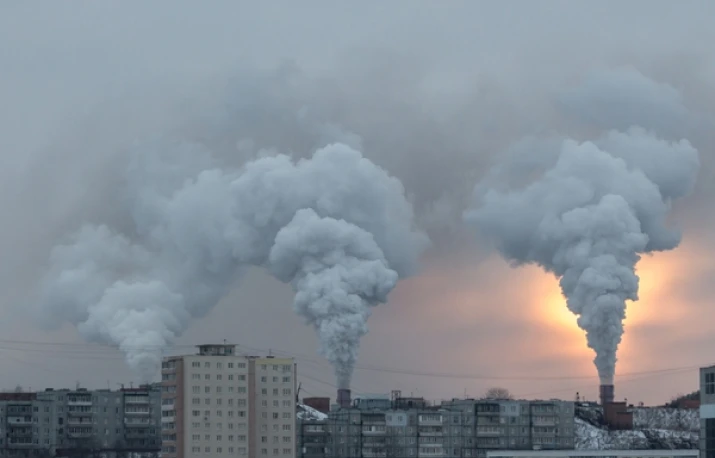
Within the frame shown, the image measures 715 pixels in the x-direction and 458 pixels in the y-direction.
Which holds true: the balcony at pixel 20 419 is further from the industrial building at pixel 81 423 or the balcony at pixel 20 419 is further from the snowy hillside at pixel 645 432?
the snowy hillside at pixel 645 432

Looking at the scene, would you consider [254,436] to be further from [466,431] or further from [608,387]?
[608,387]

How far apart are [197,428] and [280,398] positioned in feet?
30.1

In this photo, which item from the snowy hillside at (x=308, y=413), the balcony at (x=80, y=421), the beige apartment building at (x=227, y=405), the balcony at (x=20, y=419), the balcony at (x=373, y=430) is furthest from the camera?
the balcony at (x=80, y=421)

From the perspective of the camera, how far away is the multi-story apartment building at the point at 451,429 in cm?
15575

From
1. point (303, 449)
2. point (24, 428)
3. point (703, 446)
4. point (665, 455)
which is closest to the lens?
point (703, 446)

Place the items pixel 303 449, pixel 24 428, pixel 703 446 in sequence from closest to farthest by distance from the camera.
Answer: pixel 703 446, pixel 303 449, pixel 24 428

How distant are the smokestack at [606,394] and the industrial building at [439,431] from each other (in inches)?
204

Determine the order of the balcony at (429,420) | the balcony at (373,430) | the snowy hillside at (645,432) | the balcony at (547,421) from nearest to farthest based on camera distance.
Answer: the balcony at (429,420) < the balcony at (373,430) < the snowy hillside at (645,432) < the balcony at (547,421)

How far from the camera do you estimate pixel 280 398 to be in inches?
5522

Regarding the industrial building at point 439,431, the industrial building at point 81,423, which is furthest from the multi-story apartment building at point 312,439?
the industrial building at point 81,423

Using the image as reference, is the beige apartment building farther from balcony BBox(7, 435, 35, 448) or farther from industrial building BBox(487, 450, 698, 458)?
balcony BBox(7, 435, 35, 448)

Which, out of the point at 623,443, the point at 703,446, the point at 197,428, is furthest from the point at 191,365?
the point at 703,446

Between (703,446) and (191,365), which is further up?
(191,365)

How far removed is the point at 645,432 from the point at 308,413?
3369cm
